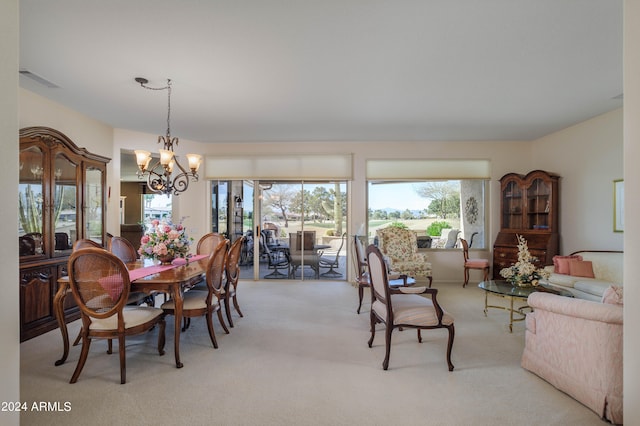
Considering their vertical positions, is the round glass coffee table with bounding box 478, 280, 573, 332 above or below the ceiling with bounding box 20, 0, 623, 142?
below

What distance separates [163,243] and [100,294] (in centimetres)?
91

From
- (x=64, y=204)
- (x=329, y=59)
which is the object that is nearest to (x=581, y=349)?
(x=329, y=59)

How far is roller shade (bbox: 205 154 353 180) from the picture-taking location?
5934mm

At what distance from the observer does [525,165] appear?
591 centimetres

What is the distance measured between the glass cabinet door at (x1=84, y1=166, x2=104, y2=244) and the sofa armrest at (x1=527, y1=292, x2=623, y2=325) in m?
4.98

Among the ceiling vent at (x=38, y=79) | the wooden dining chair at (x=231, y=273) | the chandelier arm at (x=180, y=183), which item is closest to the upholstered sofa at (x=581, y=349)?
the wooden dining chair at (x=231, y=273)

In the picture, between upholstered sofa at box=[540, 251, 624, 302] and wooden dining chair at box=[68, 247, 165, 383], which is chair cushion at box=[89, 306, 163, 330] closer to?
wooden dining chair at box=[68, 247, 165, 383]

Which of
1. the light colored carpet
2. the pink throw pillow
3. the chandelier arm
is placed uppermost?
the chandelier arm

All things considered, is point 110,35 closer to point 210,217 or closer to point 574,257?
point 210,217

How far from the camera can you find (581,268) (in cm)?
420

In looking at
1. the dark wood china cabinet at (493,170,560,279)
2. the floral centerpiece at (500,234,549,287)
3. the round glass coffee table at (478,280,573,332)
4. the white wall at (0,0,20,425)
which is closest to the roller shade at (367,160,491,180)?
the dark wood china cabinet at (493,170,560,279)

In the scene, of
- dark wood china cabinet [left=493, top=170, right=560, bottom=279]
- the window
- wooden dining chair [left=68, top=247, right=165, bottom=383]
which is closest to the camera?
wooden dining chair [left=68, top=247, right=165, bottom=383]

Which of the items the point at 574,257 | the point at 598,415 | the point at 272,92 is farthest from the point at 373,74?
the point at 574,257

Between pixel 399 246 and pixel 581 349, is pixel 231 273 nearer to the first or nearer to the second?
pixel 399 246
